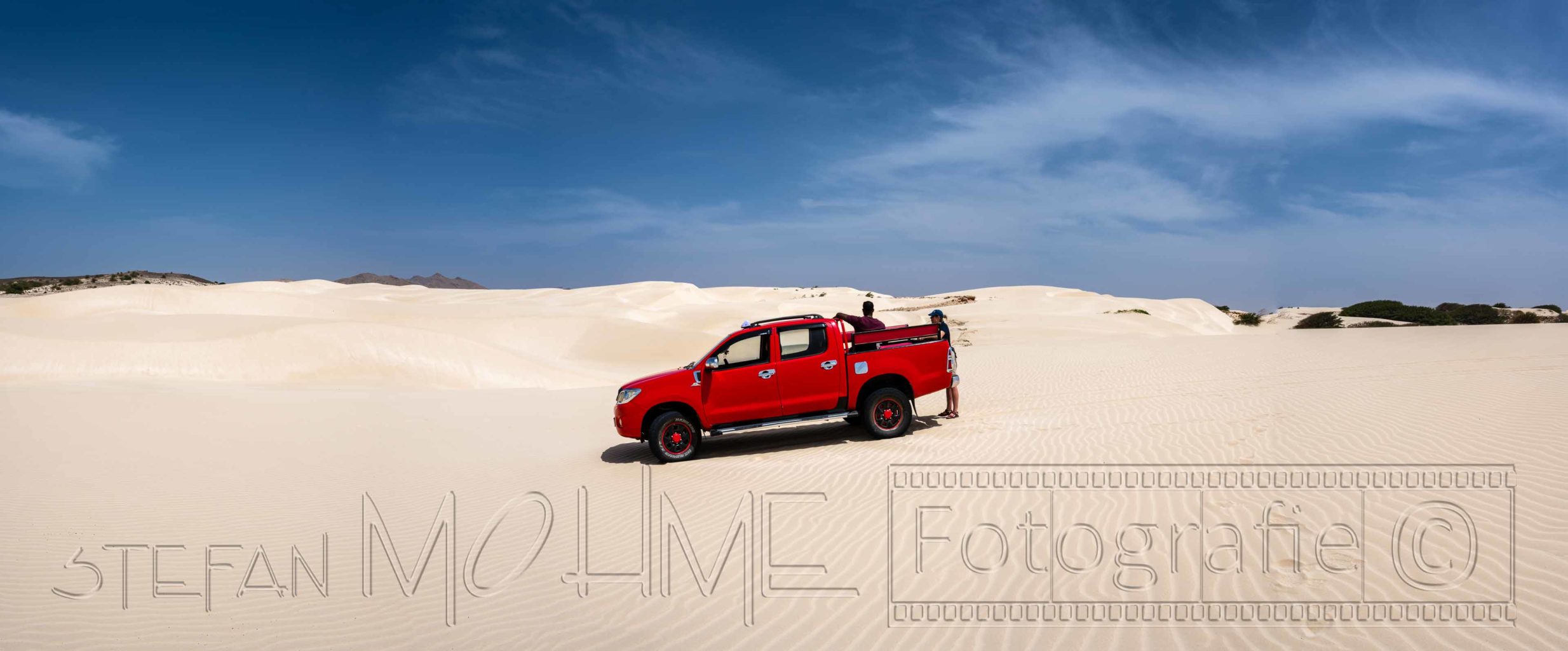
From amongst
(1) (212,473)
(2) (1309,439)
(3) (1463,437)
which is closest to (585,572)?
(1) (212,473)

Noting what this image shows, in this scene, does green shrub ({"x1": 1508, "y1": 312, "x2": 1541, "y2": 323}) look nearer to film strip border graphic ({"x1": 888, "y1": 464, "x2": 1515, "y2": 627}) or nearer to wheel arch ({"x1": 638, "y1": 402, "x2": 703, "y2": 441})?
film strip border graphic ({"x1": 888, "y1": 464, "x2": 1515, "y2": 627})

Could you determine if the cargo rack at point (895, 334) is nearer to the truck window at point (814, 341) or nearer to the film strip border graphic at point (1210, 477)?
the truck window at point (814, 341)

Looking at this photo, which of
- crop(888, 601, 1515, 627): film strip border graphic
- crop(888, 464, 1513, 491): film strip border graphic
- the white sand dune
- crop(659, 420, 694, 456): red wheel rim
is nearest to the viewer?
crop(888, 601, 1515, 627): film strip border graphic

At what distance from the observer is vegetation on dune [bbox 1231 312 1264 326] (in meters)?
50.5

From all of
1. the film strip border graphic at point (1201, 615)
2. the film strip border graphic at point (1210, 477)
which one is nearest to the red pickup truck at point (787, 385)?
the film strip border graphic at point (1210, 477)

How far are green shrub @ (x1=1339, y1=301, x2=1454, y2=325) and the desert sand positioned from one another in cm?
1616

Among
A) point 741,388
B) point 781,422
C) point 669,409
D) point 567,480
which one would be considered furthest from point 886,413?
point 567,480

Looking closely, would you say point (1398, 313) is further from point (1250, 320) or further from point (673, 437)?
point (673, 437)

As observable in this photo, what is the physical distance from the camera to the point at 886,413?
11062 mm

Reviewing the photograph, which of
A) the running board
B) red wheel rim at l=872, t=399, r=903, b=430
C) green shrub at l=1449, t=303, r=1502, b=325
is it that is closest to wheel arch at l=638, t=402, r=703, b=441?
the running board

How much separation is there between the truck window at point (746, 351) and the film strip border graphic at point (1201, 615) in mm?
5756

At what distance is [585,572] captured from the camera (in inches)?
238

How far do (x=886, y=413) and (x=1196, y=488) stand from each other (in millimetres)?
4487

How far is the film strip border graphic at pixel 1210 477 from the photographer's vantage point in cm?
719
